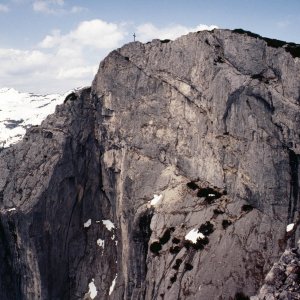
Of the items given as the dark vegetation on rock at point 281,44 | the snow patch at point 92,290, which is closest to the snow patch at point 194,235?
the snow patch at point 92,290

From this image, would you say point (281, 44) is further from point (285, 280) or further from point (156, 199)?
point (285, 280)

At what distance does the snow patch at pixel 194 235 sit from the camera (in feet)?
176

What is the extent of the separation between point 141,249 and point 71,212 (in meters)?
15.2

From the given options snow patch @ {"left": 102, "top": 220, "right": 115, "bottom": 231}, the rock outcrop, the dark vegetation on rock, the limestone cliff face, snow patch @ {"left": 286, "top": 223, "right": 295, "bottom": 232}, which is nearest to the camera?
the rock outcrop

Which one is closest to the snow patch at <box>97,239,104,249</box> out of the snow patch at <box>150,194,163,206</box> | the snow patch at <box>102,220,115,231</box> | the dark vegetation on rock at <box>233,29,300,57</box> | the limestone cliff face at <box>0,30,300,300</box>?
the limestone cliff face at <box>0,30,300,300</box>

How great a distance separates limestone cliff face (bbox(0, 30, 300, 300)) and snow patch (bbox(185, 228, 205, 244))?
186 millimetres

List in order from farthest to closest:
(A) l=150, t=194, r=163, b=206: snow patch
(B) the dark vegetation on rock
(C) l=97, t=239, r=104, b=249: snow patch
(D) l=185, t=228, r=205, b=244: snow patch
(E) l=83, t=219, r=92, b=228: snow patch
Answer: (E) l=83, t=219, r=92, b=228: snow patch → (C) l=97, t=239, r=104, b=249: snow patch → (A) l=150, t=194, r=163, b=206: snow patch → (B) the dark vegetation on rock → (D) l=185, t=228, r=205, b=244: snow patch

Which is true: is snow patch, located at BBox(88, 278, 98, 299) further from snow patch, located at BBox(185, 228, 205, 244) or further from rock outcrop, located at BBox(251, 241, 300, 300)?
rock outcrop, located at BBox(251, 241, 300, 300)

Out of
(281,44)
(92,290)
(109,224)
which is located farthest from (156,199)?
(281,44)

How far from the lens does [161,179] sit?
2435 inches

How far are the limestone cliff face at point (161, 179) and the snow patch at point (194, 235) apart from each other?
7.3 inches

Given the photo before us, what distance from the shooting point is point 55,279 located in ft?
214

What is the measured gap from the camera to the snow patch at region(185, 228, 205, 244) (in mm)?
53656

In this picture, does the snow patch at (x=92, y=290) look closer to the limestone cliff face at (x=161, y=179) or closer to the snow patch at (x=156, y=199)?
the limestone cliff face at (x=161, y=179)
